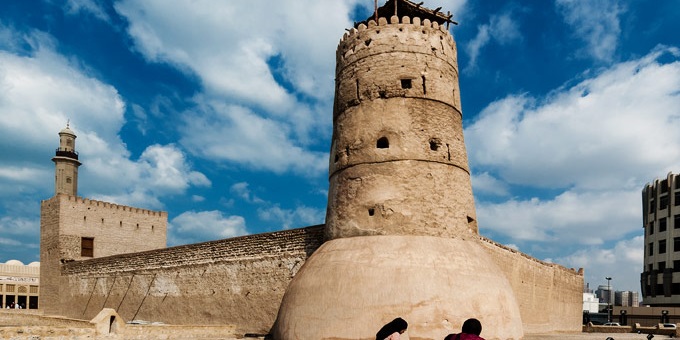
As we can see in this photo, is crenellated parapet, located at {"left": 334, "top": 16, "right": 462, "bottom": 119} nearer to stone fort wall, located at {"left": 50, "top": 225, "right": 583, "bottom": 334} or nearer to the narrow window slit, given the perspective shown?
the narrow window slit

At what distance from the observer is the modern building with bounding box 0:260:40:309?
4191cm

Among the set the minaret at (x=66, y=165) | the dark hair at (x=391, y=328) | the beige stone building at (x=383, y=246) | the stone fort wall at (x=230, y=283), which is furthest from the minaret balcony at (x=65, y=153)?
the dark hair at (x=391, y=328)

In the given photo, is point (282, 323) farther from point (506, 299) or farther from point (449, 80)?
point (449, 80)

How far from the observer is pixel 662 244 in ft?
163

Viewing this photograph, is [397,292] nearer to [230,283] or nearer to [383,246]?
[383,246]

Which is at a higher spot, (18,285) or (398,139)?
(398,139)

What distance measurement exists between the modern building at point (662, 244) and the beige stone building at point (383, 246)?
33.1 meters

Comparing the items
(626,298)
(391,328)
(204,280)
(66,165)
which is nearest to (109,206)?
(66,165)

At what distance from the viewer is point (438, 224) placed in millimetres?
13492

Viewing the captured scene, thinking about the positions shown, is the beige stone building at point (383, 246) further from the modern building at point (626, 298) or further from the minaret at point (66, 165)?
the modern building at point (626, 298)

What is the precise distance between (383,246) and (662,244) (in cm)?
4614

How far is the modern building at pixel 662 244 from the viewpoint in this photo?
157ft

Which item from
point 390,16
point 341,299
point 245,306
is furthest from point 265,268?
point 390,16

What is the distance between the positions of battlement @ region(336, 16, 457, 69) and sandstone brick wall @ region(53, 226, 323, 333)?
17.3 ft
